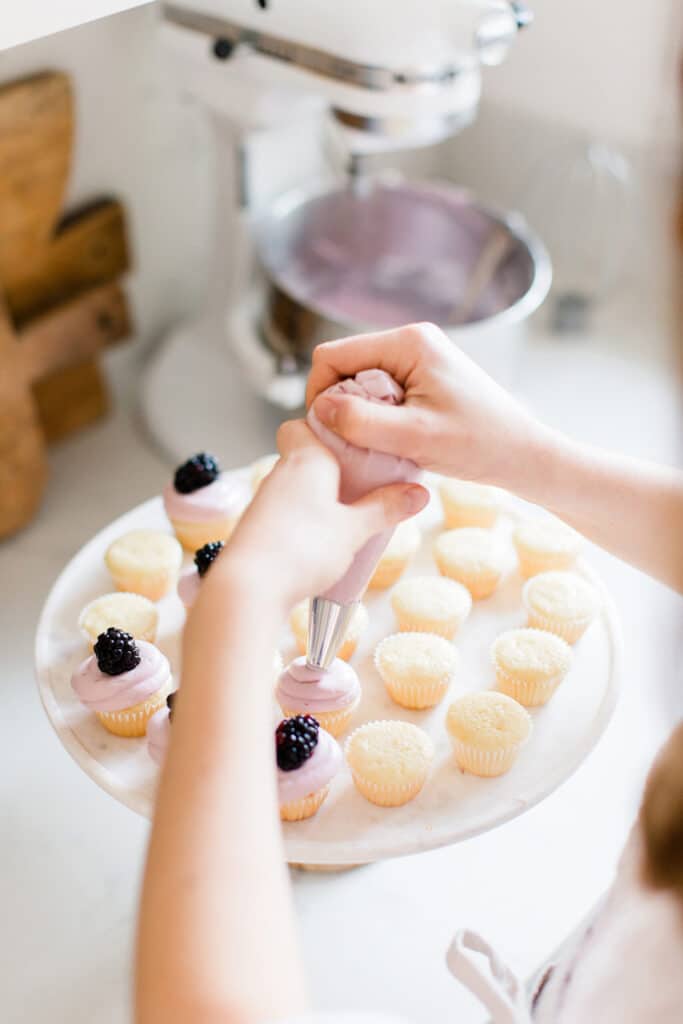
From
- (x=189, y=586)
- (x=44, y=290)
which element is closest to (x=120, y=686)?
(x=189, y=586)

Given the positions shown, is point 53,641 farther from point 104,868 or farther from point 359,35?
point 359,35

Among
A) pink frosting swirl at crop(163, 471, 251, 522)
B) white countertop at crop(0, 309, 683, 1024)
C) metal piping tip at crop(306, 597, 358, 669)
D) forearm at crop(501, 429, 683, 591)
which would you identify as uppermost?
forearm at crop(501, 429, 683, 591)

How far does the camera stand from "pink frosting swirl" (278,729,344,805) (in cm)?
71

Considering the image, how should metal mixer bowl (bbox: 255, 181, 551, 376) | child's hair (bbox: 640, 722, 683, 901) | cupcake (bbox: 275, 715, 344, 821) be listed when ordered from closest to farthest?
child's hair (bbox: 640, 722, 683, 901) → cupcake (bbox: 275, 715, 344, 821) → metal mixer bowl (bbox: 255, 181, 551, 376)

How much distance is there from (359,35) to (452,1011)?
0.72 meters

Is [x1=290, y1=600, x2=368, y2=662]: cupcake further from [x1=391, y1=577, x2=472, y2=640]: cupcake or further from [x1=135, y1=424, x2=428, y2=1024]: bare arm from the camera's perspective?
[x1=135, y1=424, x2=428, y2=1024]: bare arm

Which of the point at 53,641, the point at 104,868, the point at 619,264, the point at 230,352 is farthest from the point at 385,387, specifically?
the point at 619,264

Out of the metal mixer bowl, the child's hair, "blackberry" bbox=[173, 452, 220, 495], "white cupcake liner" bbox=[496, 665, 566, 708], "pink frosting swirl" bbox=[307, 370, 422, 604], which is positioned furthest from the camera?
the metal mixer bowl

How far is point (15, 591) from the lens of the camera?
1.13m

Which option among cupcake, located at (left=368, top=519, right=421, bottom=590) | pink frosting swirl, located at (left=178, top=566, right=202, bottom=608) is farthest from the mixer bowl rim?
pink frosting swirl, located at (left=178, top=566, right=202, bottom=608)

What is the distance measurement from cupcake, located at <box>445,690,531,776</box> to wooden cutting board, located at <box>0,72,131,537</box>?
0.59m

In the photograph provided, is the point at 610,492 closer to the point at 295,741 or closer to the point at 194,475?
the point at 295,741

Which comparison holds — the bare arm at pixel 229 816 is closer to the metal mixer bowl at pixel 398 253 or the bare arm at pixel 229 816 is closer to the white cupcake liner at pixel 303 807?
the white cupcake liner at pixel 303 807

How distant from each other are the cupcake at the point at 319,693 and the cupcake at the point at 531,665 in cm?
11
